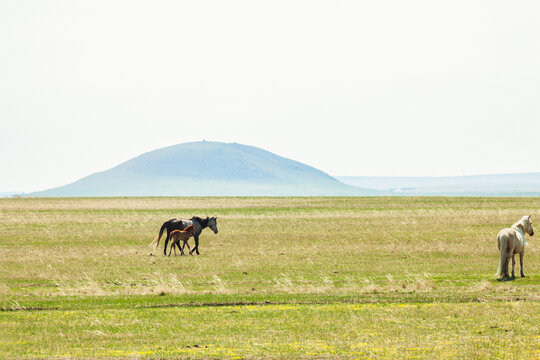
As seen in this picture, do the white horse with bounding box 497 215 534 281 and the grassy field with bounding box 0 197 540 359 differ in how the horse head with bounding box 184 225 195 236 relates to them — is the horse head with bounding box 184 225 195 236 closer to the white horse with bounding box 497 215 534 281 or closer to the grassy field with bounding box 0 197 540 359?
the grassy field with bounding box 0 197 540 359

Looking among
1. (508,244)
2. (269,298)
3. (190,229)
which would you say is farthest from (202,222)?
(508,244)

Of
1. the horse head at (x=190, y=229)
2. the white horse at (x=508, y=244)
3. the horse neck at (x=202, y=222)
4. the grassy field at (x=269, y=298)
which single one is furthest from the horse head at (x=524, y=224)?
the horse neck at (x=202, y=222)

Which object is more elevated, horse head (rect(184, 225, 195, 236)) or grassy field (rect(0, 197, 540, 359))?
horse head (rect(184, 225, 195, 236))

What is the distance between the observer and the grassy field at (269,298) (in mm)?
14328

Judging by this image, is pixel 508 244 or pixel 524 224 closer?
pixel 508 244

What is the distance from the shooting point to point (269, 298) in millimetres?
21062

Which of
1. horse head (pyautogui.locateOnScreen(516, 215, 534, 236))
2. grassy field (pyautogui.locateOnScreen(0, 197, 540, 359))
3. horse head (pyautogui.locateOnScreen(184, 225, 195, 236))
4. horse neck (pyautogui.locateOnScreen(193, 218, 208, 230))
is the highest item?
horse head (pyautogui.locateOnScreen(516, 215, 534, 236))

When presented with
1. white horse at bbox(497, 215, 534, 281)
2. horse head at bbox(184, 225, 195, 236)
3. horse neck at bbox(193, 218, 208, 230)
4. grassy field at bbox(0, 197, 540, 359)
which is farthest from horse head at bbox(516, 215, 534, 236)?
horse neck at bbox(193, 218, 208, 230)

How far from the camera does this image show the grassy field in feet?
47.0

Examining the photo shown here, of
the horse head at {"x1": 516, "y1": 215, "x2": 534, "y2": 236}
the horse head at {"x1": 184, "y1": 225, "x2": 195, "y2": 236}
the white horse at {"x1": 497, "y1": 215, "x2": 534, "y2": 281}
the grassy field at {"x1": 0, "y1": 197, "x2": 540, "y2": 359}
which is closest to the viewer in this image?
the grassy field at {"x1": 0, "y1": 197, "x2": 540, "y2": 359}

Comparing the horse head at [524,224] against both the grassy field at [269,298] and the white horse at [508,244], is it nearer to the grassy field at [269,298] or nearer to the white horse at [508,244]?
the white horse at [508,244]

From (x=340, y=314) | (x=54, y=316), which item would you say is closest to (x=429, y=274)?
(x=340, y=314)

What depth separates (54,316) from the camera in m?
18.3

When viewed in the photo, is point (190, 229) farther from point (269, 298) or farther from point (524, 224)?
point (524, 224)
